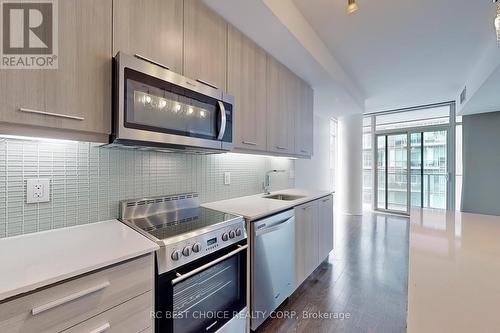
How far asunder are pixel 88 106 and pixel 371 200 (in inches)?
277

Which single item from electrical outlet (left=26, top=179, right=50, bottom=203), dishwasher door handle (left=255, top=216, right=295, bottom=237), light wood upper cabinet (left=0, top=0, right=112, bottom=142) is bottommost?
dishwasher door handle (left=255, top=216, right=295, bottom=237)

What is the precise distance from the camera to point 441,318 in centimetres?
58

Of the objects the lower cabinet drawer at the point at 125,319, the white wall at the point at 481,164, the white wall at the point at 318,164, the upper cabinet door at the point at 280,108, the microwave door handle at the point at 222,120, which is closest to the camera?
the lower cabinet drawer at the point at 125,319

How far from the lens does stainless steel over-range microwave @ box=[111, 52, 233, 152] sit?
1.17 meters

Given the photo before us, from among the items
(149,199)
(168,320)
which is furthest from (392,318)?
(149,199)

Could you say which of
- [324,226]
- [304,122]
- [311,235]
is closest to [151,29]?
[304,122]

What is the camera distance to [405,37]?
2.60m

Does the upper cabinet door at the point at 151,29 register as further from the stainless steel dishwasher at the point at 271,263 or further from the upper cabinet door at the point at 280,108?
the stainless steel dishwasher at the point at 271,263

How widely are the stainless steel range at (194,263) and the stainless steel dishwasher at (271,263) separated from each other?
12cm

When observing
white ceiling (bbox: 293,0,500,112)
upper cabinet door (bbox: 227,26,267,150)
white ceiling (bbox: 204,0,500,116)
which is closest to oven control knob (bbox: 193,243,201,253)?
upper cabinet door (bbox: 227,26,267,150)

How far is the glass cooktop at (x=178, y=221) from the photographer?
1302mm

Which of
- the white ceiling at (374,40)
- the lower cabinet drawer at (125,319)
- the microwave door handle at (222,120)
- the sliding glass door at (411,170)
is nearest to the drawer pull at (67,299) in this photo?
the lower cabinet drawer at (125,319)

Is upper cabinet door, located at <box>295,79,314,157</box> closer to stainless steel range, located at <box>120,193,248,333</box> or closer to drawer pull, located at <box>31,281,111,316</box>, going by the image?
stainless steel range, located at <box>120,193,248,333</box>

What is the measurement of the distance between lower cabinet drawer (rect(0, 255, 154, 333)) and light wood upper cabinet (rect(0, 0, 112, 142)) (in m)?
0.66
